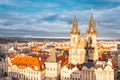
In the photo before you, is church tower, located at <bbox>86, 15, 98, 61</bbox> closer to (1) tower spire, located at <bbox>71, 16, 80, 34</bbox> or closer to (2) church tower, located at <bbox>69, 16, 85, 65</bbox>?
(2) church tower, located at <bbox>69, 16, 85, 65</bbox>

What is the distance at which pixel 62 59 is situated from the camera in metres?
104

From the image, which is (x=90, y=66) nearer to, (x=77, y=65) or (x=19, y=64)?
(x=77, y=65)

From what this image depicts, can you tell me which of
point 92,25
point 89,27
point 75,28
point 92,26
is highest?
point 92,25

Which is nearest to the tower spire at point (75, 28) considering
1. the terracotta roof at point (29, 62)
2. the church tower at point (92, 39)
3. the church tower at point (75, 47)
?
the church tower at point (75, 47)

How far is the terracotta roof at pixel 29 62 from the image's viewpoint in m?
94.9

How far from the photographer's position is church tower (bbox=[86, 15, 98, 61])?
329 feet

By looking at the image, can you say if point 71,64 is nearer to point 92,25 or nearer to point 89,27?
point 89,27

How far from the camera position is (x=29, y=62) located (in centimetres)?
9744

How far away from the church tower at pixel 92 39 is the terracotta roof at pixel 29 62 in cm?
2008

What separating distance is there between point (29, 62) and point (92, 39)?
2726cm

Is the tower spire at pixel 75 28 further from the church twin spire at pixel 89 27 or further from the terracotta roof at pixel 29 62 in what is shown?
the terracotta roof at pixel 29 62

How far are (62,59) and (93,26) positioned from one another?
19.0 m

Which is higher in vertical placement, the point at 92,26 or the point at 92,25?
the point at 92,25

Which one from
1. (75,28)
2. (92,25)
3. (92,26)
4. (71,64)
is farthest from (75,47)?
(92,25)
